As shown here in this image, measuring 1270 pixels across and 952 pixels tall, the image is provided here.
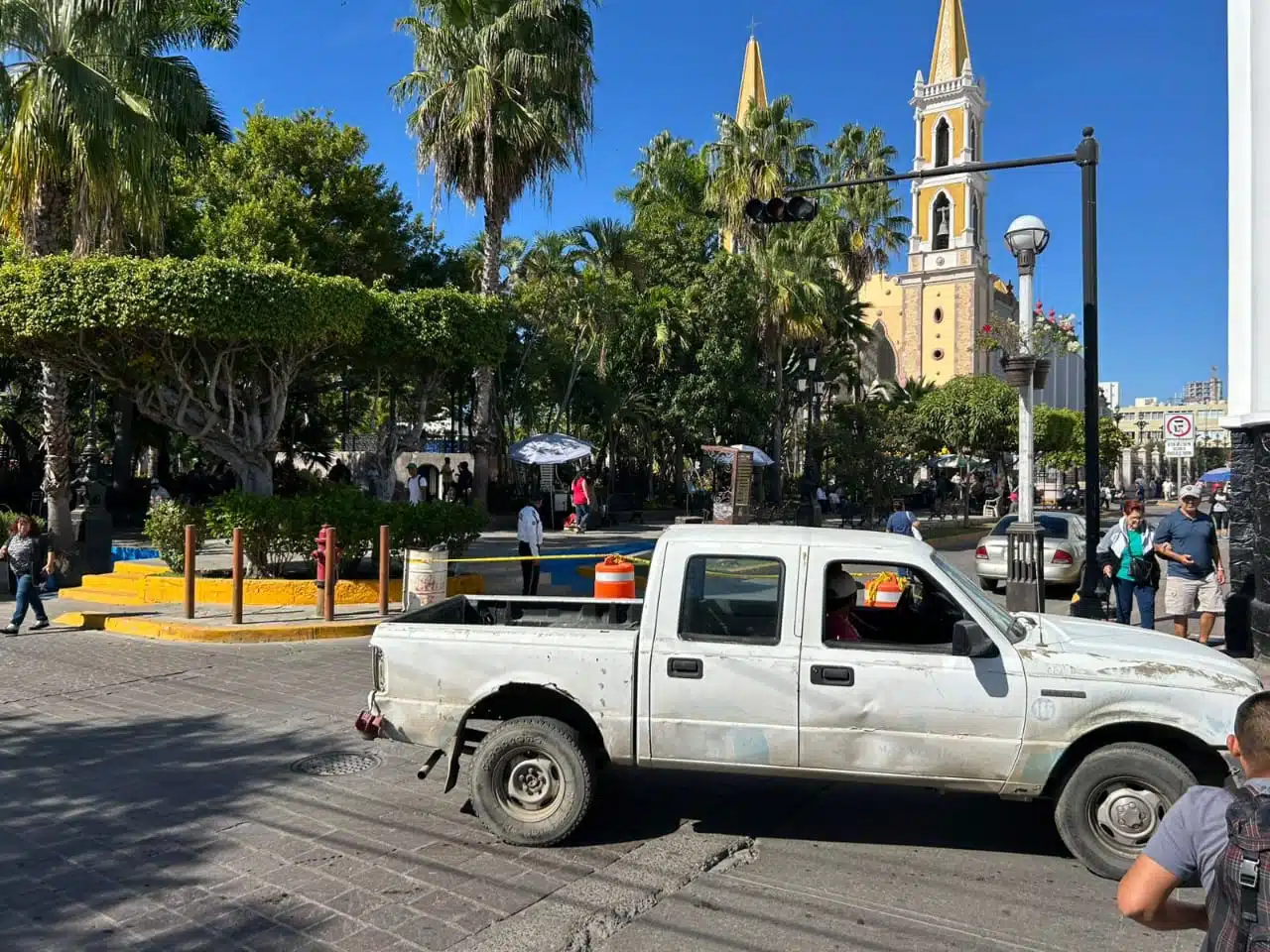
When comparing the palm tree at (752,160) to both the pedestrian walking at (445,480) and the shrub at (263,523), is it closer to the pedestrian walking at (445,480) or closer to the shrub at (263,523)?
the pedestrian walking at (445,480)

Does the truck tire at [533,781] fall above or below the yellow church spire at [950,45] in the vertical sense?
below

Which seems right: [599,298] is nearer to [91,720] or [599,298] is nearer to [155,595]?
[155,595]

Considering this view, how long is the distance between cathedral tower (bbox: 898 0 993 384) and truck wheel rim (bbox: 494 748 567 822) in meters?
73.2

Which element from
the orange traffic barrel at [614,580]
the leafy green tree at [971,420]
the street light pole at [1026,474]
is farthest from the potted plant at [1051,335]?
the leafy green tree at [971,420]

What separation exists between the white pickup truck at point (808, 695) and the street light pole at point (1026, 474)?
5858mm

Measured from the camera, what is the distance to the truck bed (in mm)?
5820

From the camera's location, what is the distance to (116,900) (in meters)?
4.29

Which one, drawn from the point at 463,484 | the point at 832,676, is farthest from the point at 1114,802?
the point at 463,484

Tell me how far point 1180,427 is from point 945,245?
63.7 meters

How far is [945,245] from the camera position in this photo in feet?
255

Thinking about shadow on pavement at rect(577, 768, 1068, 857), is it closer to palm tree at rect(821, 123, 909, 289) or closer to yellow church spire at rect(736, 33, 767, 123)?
palm tree at rect(821, 123, 909, 289)

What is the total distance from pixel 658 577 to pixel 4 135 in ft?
49.4

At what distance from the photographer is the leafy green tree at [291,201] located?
23.3 metres

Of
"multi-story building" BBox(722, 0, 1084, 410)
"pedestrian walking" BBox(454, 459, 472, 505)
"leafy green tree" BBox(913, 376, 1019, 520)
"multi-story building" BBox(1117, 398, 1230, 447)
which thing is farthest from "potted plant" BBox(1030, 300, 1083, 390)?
"multi-story building" BBox(1117, 398, 1230, 447)
